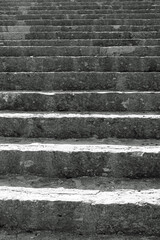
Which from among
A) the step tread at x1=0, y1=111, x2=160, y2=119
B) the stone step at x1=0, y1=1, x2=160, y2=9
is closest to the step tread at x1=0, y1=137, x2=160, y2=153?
the step tread at x1=0, y1=111, x2=160, y2=119

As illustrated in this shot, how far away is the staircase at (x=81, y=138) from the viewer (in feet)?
5.56

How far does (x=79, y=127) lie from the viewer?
2.35 meters

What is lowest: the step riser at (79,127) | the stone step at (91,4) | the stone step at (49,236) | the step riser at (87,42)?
the stone step at (49,236)

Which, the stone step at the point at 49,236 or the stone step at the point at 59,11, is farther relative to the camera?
the stone step at the point at 59,11

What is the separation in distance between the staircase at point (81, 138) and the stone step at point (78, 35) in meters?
0.01

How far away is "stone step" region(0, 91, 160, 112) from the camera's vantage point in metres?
2.59

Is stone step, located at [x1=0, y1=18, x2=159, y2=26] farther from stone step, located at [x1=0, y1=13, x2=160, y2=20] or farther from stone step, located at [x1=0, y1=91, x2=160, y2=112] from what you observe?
stone step, located at [x1=0, y1=91, x2=160, y2=112]

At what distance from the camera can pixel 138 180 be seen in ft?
6.44

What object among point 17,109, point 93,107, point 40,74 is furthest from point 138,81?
point 17,109

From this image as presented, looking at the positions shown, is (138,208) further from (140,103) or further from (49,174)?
(140,103)

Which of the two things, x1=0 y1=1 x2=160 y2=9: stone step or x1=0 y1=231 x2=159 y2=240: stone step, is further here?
x1=0 y1=1 x2=160 y2=9: stone step

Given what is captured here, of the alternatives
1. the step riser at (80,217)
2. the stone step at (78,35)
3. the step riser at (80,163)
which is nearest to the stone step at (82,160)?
the step riser at (80,163)

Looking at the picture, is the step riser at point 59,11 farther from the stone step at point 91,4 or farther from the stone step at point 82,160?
the stone step at point 82,160

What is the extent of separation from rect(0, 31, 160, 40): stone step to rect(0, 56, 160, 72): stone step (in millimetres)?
927
